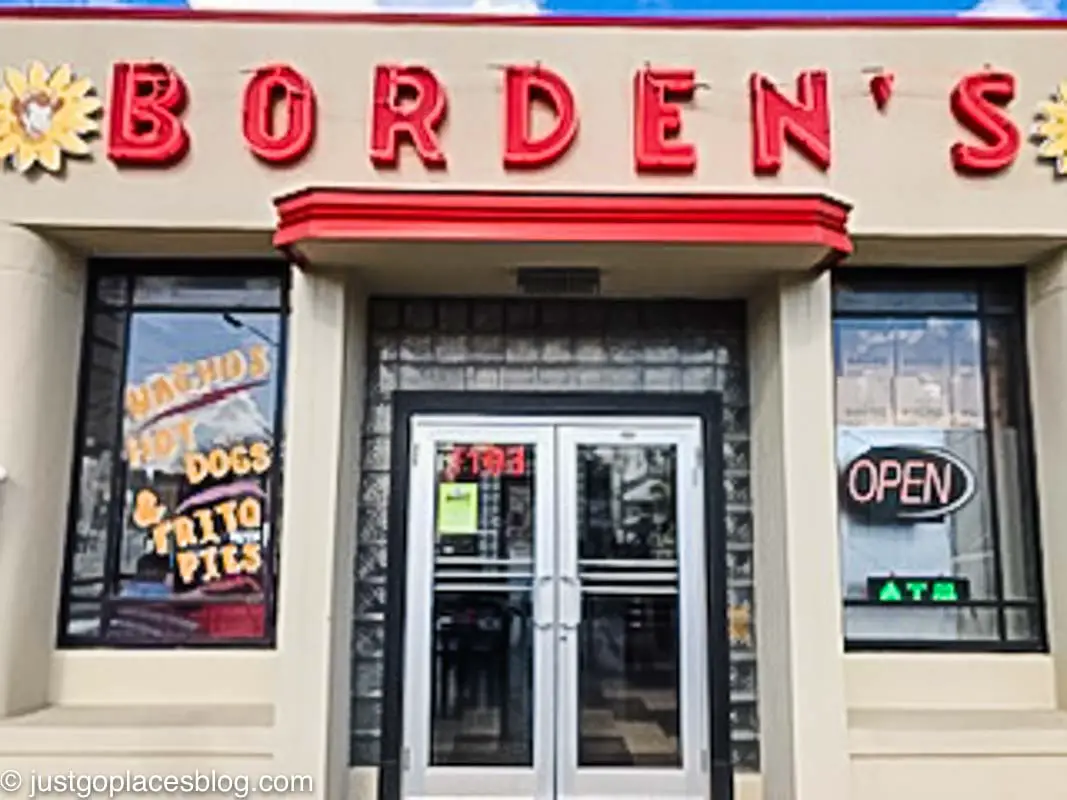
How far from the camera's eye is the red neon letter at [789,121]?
4.92 m

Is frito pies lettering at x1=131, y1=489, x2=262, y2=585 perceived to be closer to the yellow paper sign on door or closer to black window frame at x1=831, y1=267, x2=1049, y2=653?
the yellow paper sign on door

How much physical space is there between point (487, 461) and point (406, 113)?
5.99 feet

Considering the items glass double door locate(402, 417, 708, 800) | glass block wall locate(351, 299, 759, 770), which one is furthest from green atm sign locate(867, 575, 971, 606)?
glass double door locate(402, 417, 708, 800)

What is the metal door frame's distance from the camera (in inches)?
207

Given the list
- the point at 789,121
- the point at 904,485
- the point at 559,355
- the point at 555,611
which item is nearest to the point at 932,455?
the point at 904,485

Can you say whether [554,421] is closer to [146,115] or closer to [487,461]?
[487,461]

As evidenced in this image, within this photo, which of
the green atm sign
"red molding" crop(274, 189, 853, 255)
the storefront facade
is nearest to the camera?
"red molding" crop(274, 189, 853, 255)

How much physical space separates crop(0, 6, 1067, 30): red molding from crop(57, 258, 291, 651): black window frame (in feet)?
3.89

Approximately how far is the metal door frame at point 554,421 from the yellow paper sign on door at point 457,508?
19 cm

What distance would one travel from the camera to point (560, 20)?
5.05 meters

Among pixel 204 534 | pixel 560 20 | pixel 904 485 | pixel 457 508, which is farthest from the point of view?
pixel 457 508

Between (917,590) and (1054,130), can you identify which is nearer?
(1054,130)

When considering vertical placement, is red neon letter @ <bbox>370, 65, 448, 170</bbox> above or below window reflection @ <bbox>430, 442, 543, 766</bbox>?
above

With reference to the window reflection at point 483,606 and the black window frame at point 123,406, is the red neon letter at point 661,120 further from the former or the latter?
the black window frame at point 123,406
